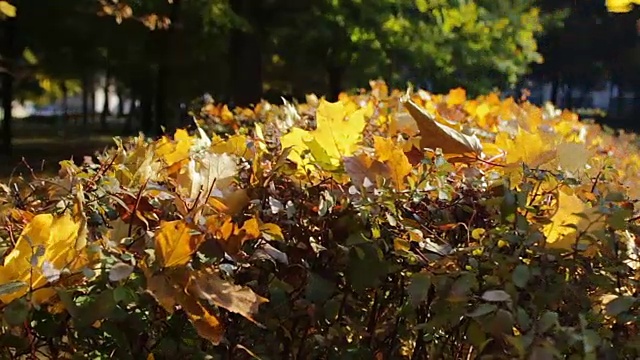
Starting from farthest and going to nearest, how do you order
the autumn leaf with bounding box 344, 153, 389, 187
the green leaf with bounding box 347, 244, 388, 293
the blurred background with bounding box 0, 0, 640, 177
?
the blurred background with bounding box 0, 0, 640, 177, the autumn leaf with bounding box 344, 153, 389, 187, the green leaf with bounding box 347, 244, 388, 293

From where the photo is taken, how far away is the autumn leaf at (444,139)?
178 cm

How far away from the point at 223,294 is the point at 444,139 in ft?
2.40

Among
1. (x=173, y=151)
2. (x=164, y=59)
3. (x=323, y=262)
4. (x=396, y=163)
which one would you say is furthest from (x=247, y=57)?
(x=323, y=262)

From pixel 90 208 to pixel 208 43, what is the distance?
671 inches

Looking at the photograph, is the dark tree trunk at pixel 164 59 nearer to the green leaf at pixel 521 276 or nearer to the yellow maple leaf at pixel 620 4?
the yellow maple leaf at pixel 620 4

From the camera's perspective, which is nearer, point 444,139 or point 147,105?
point 444,139

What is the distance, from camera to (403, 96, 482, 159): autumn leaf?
69.9 inches

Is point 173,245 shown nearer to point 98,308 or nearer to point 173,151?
point 98,308

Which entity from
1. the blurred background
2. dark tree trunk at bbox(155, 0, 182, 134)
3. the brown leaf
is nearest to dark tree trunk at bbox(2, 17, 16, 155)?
→ the blurred background

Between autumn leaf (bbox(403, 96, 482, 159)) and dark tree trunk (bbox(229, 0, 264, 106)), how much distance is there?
40.0 ft

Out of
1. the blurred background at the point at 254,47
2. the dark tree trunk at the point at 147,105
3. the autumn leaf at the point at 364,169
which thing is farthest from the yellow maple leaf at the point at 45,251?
the dark tree trunk at the point at 147,105

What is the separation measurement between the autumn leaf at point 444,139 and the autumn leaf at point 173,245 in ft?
2.43

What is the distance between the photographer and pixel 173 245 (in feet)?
3.99

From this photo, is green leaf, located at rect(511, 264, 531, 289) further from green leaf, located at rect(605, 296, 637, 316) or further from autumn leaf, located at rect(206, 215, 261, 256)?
autumn leaf, located at rect(206, 215, 261, 256)
